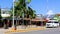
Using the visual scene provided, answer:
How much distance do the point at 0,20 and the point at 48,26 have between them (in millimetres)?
13181

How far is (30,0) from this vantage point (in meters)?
45.2

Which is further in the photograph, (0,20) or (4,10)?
(4,10)

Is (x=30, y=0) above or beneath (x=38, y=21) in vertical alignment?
above

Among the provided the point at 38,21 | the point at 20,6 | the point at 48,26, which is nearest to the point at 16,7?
the point at 20,6

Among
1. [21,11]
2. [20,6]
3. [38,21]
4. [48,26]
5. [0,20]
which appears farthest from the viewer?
[38,21]

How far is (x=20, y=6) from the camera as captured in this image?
44.8m

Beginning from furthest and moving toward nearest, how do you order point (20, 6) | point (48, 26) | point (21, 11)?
point (48, 26), point (21, 11), point (20, 6)

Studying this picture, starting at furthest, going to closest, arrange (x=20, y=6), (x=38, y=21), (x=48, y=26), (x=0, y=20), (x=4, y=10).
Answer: (x=4, y=10) → (x=38, y=21) → (x=0, y=20) → (x=48, y=26) → (x=20, y=6)

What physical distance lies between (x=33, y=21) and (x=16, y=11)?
32.4 meters

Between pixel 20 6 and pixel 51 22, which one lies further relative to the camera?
pixel 51 22

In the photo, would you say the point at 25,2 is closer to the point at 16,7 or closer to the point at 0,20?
the point at 16,7

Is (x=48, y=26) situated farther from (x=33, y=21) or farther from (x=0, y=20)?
(x=33, y=21)

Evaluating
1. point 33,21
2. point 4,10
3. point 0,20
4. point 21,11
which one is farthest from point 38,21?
point 21,11

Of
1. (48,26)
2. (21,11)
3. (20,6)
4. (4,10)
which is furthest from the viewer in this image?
(4,10)
